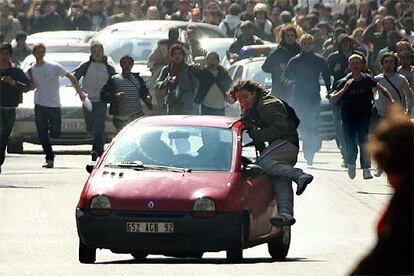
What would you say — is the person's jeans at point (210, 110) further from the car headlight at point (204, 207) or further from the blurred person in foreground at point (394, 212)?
the blurred person in foreground at point (394, 212)

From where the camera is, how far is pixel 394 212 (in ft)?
15.0

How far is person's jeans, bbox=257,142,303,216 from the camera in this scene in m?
14.0

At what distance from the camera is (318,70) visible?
2584 centimetres

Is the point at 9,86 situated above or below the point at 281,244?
below

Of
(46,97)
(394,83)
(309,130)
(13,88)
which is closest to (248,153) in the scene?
(394,83)

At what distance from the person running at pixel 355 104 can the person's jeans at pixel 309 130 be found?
2.55m

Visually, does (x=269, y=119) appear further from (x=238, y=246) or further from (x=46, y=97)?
(x=46, y=97)

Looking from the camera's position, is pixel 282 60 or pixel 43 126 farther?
pixel 282 60

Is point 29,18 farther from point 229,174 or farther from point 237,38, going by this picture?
point 229,174

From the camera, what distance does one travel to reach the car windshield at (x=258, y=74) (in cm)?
2925

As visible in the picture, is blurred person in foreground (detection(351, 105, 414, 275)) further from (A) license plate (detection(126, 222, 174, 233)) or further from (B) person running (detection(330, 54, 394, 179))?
(B) person running (detection(330, 54, 394, 179))

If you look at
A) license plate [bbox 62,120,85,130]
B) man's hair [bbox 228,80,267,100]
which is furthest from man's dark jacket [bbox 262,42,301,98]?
man's hair [bbox 228,80,267,100]

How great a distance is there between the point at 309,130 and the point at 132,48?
6238 mm

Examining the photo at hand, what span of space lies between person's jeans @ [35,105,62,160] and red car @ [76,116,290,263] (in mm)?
10148
